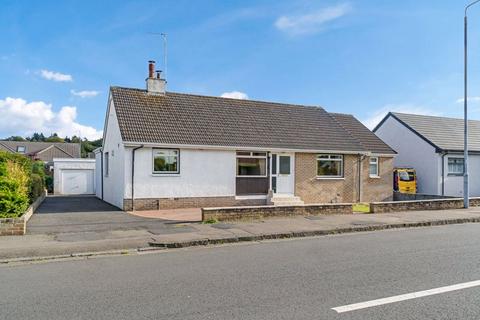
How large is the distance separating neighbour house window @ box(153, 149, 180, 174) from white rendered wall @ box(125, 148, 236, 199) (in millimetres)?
206

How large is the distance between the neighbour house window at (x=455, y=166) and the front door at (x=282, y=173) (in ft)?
41.7

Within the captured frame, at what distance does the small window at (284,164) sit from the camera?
20.4m

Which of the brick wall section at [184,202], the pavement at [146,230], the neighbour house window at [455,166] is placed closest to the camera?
the pavement at [146,230]

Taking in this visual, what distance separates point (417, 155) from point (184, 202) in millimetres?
17867

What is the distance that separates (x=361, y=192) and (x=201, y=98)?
1059 centimetres

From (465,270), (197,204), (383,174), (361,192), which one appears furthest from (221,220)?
(383,174)

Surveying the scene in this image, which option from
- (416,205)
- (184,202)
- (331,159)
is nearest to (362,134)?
(331,159)

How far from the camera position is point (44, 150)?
211ft

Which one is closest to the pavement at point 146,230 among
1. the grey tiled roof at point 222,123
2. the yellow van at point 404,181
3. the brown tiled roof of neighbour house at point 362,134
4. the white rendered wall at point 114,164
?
the white rendered wall at point 114,164

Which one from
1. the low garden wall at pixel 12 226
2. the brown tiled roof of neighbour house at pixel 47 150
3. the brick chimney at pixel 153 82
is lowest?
the low garden wall at pixel 12 226

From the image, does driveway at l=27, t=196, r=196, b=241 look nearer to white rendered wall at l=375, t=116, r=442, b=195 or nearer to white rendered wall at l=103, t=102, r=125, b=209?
white rendered wall at l=103, t=102, r=125, b=209

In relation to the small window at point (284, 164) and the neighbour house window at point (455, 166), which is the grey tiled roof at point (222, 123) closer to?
the small window at point (284, 164)

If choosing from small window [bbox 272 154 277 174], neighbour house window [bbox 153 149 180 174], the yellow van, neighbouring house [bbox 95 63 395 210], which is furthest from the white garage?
the yellow van

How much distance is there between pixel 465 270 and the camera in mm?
7168
